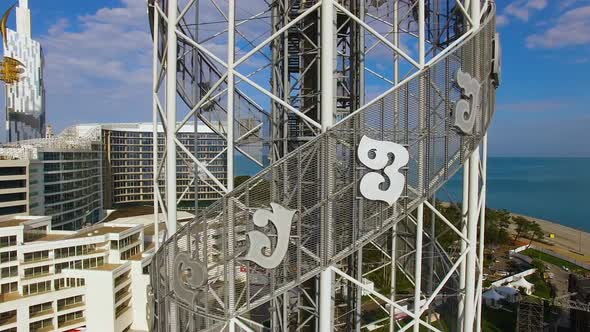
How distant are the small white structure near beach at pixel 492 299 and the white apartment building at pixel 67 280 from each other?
25450 mm

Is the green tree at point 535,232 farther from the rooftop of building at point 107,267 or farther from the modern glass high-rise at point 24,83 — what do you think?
the modern glass high-rise at point 24,83

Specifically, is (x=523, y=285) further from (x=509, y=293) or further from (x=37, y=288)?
(x=37, y=288)

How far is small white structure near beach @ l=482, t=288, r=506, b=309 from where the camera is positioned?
99.0 feet

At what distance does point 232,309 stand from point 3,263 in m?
26.5

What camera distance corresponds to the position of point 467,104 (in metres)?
8.16

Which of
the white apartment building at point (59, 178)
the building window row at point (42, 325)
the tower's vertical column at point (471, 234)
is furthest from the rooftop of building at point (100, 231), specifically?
the tower's vertical column at point (471, 234)

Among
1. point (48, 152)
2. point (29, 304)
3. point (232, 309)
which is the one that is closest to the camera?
point (232, 309)

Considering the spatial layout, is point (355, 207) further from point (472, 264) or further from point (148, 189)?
point (148, 189)

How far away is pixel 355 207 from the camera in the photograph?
7.21m

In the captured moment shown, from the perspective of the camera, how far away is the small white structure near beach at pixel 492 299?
1188 inches

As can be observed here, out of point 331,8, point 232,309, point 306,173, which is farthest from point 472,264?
point 331,8

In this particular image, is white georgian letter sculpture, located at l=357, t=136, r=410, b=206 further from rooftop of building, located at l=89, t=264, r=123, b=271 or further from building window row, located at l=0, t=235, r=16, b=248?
building window row, located at l=0, t=235, r=16, b=248

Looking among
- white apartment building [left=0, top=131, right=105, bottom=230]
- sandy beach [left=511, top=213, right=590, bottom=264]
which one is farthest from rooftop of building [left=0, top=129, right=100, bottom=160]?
sandy beach [left=511, top=213, right=590, bottom=264]

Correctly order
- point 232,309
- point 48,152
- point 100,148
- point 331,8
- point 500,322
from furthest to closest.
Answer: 1. point 100,148
2. point 48,152
3. point 500,322
4. point 232,309
5. point 331,8
